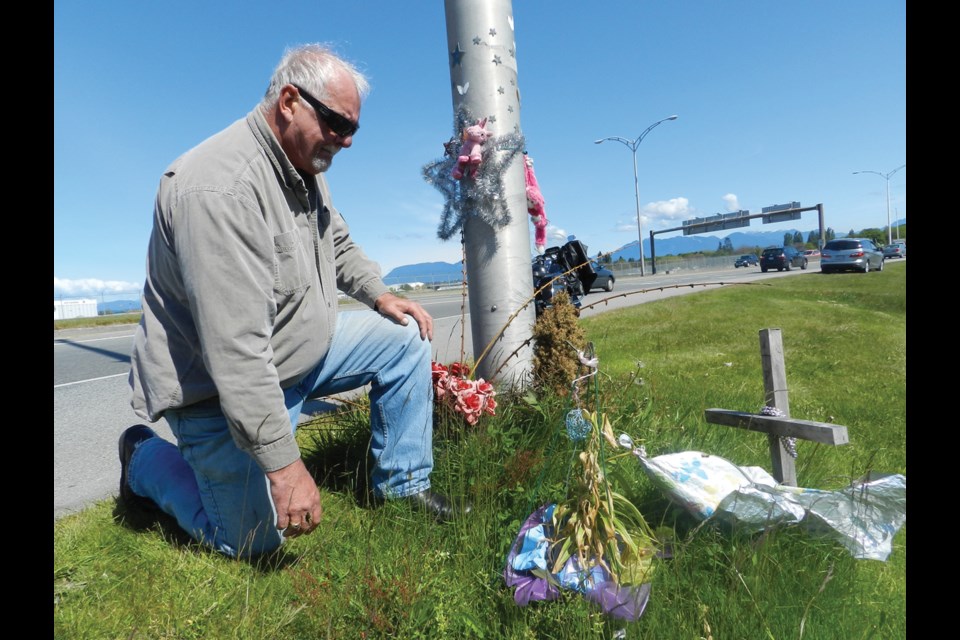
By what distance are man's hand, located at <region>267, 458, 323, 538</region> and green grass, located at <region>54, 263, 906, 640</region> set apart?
18cm

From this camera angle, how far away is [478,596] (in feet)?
5.52

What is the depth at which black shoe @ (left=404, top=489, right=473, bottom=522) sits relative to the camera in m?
2.04

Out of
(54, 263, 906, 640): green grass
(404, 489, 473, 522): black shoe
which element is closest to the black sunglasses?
(54, 263, 906, 640): green grass

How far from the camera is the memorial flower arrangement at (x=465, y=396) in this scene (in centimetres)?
251

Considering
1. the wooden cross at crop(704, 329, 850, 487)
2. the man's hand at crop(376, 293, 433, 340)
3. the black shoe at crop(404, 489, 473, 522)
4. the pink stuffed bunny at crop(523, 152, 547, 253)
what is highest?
the pink stuffed bunny at crop(523, 152, 547, 253)

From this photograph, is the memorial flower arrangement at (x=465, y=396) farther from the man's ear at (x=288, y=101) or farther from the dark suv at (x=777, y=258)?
the dark suv at (x=777, y=258)

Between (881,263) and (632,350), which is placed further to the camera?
(881,263)

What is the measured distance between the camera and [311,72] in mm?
1929

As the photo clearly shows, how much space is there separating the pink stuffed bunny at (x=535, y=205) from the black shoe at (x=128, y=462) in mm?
2278

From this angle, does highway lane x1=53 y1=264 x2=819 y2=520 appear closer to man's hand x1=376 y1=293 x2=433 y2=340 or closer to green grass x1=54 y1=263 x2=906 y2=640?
man's hand x1=376 y1=293 x2=433 y2=340

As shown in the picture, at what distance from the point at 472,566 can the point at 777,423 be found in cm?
121
